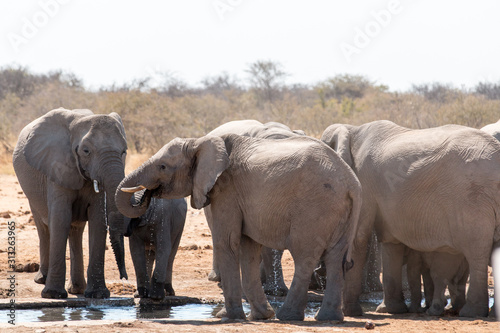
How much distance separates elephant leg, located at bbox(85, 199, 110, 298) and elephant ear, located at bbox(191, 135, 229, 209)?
1.82 meters

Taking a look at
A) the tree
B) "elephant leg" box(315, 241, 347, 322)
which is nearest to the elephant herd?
"elephant leg" box(315, 241, 347, 322)

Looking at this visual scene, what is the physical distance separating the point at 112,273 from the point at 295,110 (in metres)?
18.2

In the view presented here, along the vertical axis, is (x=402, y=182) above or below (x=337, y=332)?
above

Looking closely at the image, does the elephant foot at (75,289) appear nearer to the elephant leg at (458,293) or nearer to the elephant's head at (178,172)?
the elephant's head at (178,172)

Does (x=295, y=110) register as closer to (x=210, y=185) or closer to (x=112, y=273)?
(x=112, y=273)

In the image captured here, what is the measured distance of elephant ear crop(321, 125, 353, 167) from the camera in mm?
7665

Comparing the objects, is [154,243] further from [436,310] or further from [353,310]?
[436,310]

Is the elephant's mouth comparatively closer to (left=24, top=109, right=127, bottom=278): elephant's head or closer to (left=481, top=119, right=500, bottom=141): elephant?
(left=24, top=109, right=127, bottom=278): elephant's head

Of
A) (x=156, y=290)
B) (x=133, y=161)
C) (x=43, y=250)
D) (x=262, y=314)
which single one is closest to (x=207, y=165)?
(x=262, y=314)

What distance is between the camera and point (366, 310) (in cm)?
799

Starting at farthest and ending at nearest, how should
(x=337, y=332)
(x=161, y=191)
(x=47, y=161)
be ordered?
(x=47, y=161), (x=161, y=191), (x=337, y=332)

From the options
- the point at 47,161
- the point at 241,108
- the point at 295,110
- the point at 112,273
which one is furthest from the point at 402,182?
the point at 241,108

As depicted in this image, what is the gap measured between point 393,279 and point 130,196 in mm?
2529

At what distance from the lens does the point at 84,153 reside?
7.96 m
